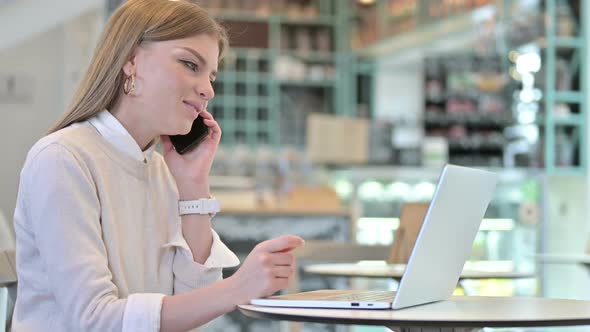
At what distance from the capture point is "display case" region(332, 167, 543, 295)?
23.9ft

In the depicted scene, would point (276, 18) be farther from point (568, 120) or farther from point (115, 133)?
point (115, 133)

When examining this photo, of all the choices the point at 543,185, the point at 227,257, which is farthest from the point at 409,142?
the point at 227,257

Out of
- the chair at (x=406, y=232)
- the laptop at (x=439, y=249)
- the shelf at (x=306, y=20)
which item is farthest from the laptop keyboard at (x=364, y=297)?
the shelf at (x=306, y=20)

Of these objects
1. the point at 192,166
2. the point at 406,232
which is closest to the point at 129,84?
the point at 192,166

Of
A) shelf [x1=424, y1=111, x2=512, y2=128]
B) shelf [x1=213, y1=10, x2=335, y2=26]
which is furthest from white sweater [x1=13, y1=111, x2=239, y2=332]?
shelf [x1=213, y1=10, x2=335, y2=26]

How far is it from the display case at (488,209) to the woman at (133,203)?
5268mm

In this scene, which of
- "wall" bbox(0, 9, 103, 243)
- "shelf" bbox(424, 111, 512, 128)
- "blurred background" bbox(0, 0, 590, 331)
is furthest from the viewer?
"shelf" bbox(424, 111, 512, 128)

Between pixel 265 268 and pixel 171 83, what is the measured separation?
0.39 m

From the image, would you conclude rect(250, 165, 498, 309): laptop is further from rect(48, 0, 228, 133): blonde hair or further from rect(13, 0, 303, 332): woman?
rect(48, 0, 228, 133): blonde hair

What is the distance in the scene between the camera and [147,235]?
5.49 feet

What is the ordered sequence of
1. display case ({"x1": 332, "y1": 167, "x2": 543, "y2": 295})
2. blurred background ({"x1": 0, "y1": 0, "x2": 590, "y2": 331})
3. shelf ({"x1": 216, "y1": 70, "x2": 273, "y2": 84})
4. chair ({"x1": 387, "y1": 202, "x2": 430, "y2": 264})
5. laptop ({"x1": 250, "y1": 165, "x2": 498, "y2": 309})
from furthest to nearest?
shelf ({"x1": 216, "y1": 70, "x2": 273, "y2": 84}), display case ({"x1": 332, "y1": 167, "x2": 543, "y2": 295}), blurred background ({"x1": 0, "y1": 0, "x2": 590, "y2": 331}), chair ({"x1": 387, "y1": 202, "x2": 430, "y2": 264}), laptop ({"x1": 250, "y1": 165, "x2": 498, "y2": 309})

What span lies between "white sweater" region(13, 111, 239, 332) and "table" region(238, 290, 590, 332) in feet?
0.74

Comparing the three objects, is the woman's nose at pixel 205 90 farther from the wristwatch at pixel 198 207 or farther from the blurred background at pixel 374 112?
the blurred background at pixel 374 112

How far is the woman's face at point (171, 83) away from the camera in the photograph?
164 cm
